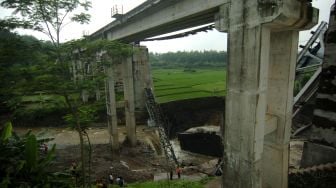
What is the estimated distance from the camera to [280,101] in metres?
10.2

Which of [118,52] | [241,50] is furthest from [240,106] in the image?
[118,52]

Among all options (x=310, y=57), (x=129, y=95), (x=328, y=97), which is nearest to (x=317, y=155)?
(x=328, y=97)

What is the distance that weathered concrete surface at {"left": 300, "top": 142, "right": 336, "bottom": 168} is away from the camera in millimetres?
12992

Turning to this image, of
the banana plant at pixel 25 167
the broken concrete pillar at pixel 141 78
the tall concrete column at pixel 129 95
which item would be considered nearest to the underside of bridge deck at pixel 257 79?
the banana plant at pixel 25 167

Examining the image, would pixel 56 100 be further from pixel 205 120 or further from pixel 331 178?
pixel 205 120

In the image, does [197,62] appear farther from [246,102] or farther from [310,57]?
[246,102]

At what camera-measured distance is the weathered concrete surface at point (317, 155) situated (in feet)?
42.6

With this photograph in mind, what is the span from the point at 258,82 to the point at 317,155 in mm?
8192

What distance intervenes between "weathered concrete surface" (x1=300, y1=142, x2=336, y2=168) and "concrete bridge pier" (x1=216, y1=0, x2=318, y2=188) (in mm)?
4204

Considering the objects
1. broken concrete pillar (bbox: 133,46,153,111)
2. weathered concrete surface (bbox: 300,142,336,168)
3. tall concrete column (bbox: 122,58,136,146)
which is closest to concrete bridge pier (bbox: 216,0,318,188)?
weathered concrete surface (bbox: 300,142,336,168)

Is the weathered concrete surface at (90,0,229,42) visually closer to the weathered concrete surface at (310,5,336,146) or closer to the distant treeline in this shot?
the weathered concrete surface at (310,5,336,146)

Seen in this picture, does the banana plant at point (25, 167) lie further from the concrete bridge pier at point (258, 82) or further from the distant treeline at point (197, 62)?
the distant treeline at point (197, 62)

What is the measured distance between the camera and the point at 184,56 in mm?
125188

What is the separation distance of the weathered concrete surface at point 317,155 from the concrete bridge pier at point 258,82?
13.8 ft
